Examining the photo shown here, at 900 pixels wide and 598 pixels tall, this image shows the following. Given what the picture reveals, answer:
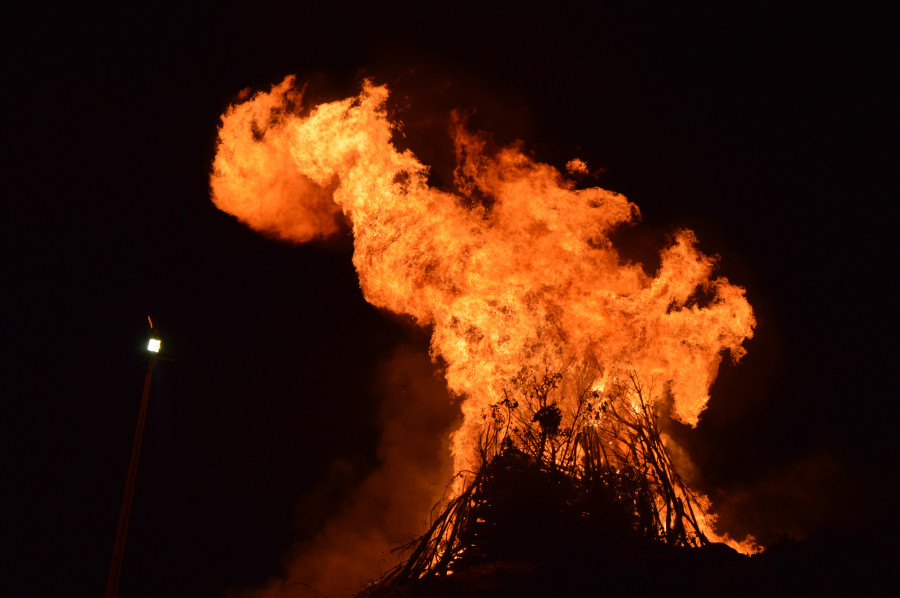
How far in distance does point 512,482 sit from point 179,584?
8.52 metres

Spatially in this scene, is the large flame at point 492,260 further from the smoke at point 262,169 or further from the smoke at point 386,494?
the smoke at point 386,494

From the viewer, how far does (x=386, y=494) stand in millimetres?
10922

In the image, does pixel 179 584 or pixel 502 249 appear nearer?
pixel 502 249

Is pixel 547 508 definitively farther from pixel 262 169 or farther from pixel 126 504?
pixel 262 169

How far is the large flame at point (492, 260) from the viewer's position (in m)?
8.14

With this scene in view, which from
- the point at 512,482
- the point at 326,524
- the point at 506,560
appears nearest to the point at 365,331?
the point at 326,524

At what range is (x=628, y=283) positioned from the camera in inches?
328

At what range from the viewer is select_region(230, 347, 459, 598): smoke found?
10109 millimetres

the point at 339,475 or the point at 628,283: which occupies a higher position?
the point at 628,283

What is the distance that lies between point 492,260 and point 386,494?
5.65m

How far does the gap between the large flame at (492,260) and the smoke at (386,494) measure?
2352 millimetres

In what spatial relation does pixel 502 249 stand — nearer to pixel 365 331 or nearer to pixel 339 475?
pixel 365 331

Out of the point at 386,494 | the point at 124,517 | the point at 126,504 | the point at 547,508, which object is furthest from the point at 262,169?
the point at 547,508

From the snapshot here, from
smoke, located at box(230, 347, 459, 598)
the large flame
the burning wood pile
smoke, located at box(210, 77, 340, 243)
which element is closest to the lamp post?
the burning wood pile
